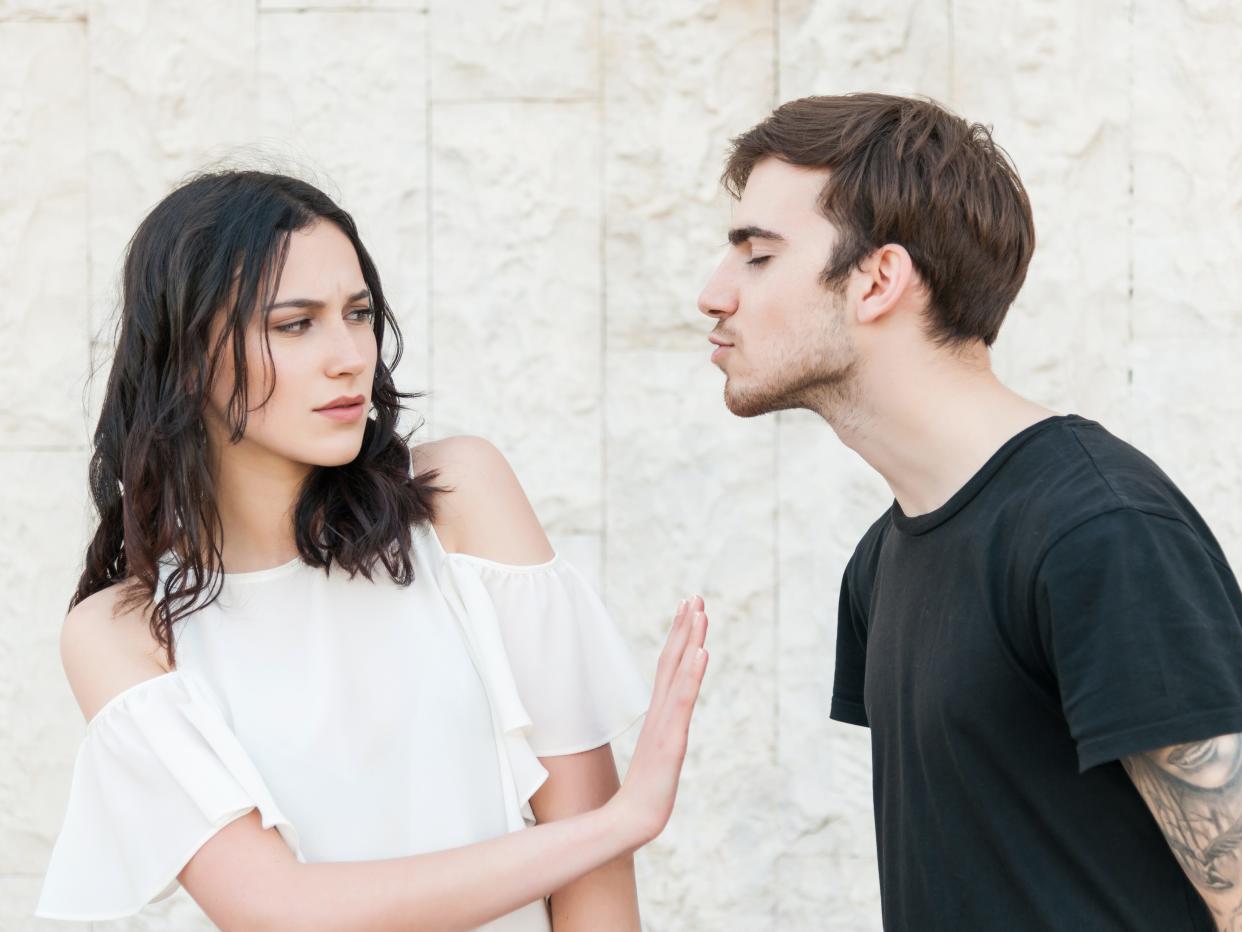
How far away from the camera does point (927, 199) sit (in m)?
1.87

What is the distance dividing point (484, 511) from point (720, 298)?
476 millimetres

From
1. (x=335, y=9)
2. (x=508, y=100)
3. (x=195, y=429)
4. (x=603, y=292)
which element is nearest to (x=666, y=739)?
(x=195, y=429)

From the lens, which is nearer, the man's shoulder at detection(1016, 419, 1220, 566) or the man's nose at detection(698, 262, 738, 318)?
the man's shoulder at detection(1016, 419, 1220, 566)

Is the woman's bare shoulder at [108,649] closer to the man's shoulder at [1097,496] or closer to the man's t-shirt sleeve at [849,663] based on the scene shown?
the man's t-shirt sleeve at [849,663]

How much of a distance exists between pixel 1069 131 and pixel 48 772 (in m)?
3.10

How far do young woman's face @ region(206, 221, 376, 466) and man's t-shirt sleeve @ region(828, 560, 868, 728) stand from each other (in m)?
0.83

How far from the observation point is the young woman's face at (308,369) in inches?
76.0

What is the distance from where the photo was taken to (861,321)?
1841mm

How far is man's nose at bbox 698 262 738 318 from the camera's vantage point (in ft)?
6.39

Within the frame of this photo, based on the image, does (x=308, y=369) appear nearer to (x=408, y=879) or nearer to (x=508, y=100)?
(x=408, y=879)

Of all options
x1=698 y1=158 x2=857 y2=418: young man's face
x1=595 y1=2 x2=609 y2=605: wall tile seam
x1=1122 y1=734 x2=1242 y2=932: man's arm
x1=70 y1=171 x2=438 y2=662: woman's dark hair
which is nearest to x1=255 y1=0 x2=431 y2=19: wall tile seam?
x1=595 y1=2 x2=609 y2=605: wall tile seam

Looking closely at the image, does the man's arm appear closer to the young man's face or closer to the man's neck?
the man's neck

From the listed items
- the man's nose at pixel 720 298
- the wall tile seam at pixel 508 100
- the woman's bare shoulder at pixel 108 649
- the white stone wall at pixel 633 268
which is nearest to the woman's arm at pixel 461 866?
the woman's bare shoulder at pixel 108 649

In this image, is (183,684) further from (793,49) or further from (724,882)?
(793,49)
